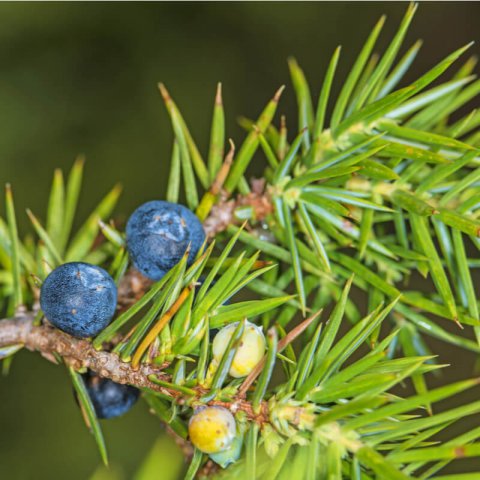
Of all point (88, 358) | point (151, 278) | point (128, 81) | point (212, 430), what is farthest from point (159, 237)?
point (128, 81)

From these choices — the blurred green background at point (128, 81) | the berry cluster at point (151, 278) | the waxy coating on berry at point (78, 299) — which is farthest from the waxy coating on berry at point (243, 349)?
the blurred green background at point (128, 81)

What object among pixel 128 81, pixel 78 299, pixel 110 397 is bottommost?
pixel 110 397

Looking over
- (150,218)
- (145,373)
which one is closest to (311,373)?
(145,373)

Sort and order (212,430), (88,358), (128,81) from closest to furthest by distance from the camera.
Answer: (212,430), (88,358), (128,81)

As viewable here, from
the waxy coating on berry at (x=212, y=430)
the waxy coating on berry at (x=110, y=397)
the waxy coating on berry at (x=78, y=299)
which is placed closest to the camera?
the waxy coating on berry at (x=212, y=430)

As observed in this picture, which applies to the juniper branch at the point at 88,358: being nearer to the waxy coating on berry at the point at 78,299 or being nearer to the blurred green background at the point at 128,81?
the waxy coating on berry at the point at 78,299

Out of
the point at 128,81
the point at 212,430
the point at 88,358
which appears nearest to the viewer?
the point at 212,430

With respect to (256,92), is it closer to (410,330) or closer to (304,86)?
(304,86)

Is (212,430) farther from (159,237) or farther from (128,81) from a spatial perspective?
(128,81)
